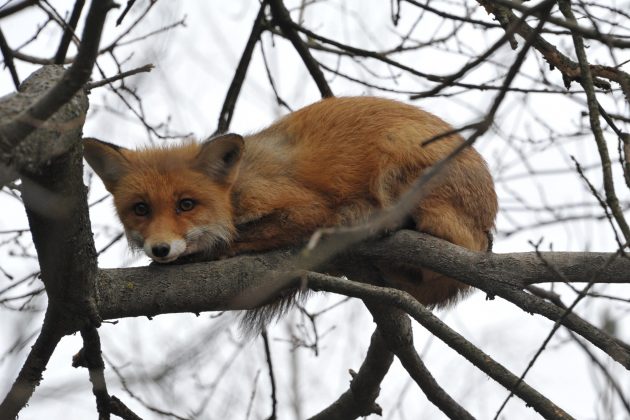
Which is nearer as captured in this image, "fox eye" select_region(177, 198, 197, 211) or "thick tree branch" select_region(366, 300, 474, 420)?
"thick tree branch" select_region(366, 300, 474, 420)

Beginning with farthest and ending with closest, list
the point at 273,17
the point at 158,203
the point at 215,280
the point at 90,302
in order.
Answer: the point at 273,17
the point at 158,203
the point at 215,280
the point at 90,302

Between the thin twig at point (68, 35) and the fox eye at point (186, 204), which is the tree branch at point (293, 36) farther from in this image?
the thin twig at point (68, 35)

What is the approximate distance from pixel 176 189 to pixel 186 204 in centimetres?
16

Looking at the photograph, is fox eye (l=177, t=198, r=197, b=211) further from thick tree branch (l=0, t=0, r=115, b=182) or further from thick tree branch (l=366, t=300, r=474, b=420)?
thick tree branch (l=0, t=0, r=115, b=182)

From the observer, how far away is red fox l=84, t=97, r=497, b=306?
7090mm

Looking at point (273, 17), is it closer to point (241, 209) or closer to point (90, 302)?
point (241, 209)

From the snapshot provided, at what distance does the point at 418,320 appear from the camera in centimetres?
536

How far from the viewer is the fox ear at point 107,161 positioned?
7.21 meters

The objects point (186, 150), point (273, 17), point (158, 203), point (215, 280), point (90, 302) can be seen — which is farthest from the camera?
point (273, 17)

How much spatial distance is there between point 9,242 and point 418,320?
4.62 meters

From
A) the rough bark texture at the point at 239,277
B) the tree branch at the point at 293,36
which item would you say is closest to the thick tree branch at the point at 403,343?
the rough bark texture at the point at 239,277

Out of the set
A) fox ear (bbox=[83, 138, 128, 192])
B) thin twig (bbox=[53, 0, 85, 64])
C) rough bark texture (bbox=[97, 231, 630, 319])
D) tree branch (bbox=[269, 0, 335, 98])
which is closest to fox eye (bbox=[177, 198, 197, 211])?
fox ear (bbox=[83, 138, 128, 192])

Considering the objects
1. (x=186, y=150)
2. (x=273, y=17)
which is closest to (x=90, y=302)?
(x=186, y=150)

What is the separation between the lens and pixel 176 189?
722 centimetres
